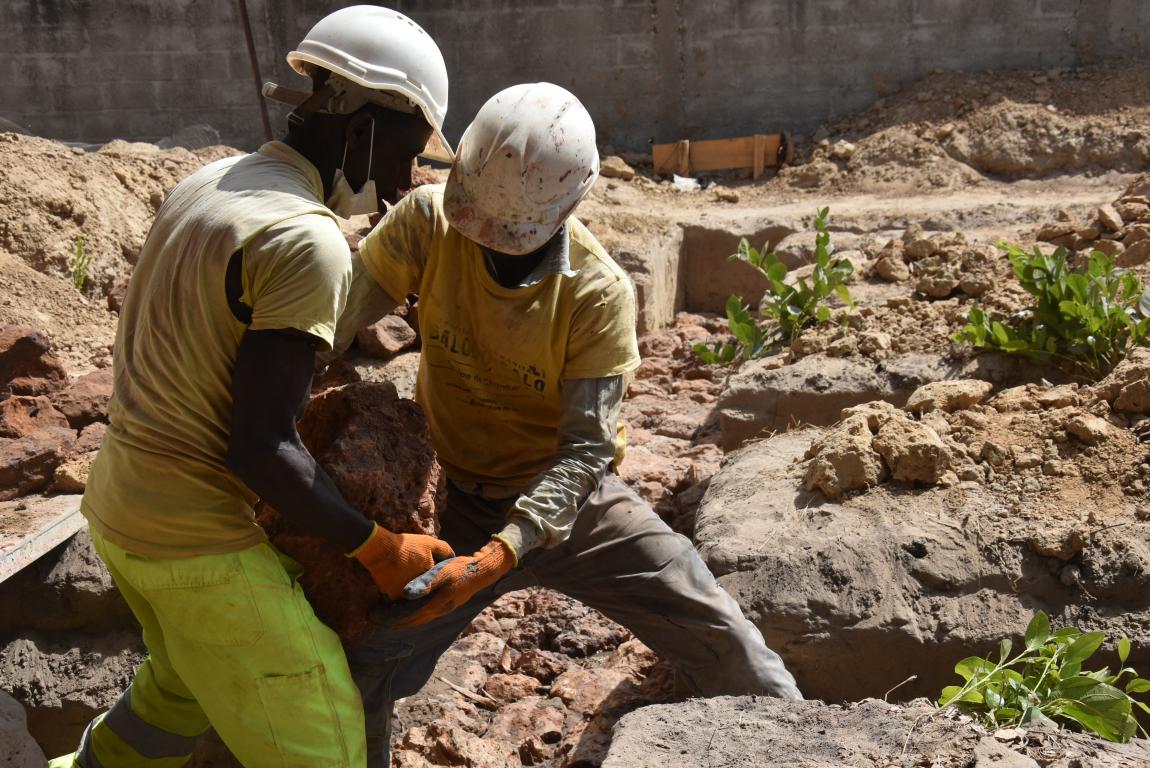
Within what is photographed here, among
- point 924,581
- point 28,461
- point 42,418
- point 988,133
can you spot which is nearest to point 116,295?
point 42,418

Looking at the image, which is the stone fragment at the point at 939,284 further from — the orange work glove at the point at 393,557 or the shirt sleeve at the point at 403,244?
the orange work glove at the point at 393,557

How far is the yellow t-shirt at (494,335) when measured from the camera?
9.84 ft

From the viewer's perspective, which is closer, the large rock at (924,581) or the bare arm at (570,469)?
the bare arm at (570,469)

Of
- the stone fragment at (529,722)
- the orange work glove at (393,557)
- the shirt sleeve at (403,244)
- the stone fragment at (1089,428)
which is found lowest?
the stone fragment at (529,722)

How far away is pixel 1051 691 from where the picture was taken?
9.52 ft

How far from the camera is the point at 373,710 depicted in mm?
2975

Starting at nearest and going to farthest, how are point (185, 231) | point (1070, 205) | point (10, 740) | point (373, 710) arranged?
point (185, 231) < point (10, 740) < point (373, 710) < point (1070, 205)

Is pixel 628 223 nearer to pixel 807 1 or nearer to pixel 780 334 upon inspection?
pixel 780 334

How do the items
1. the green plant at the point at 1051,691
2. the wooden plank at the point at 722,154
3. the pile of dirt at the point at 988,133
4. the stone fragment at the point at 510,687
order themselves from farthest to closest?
the wooden plank at the point at 722,154 → the pile of dirt at the point at 988,133 → the stone fragment at the point at 510,687 → the green plant at the point at 1051,691

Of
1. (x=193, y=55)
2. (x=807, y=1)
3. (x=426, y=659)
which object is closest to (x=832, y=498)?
(x=426, y=659)

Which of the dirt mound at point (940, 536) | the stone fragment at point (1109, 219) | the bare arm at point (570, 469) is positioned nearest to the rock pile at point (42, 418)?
the bare arm at point (570, 469)

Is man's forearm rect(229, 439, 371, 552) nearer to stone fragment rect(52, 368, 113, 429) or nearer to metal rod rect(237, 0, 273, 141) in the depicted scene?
metal rod rect(237, 0, 273, 141)

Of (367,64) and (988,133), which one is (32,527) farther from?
(988,133)

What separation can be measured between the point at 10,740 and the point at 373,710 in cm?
86
